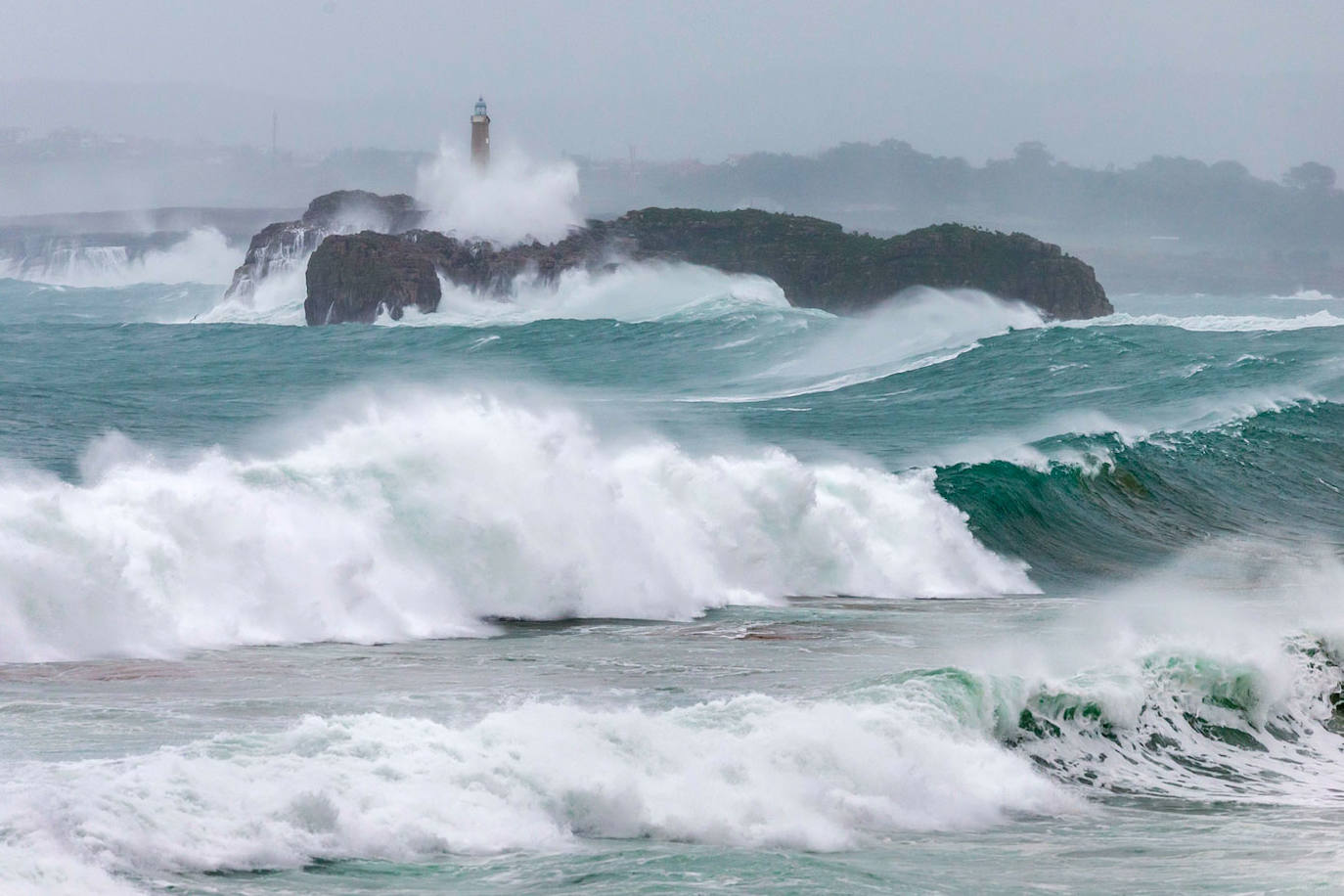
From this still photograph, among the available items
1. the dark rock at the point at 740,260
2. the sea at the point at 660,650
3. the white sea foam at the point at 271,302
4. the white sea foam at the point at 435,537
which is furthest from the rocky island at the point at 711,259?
the white sea foam at the point at 435,537

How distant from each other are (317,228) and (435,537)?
249 ft

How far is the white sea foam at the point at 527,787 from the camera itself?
24.4ft

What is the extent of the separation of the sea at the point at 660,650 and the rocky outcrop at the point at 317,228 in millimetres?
55112

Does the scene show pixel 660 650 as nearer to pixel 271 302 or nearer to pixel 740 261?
pixel 740 261

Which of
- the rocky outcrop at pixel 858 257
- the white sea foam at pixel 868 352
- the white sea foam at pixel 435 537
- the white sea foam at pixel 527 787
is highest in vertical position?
the rocky outcrop at pixel 858 257

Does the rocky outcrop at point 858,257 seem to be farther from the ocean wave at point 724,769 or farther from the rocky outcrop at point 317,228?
the ocean wave at point 724,769

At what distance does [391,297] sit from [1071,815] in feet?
203

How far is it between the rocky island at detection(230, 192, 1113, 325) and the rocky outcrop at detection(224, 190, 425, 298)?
0.12 m

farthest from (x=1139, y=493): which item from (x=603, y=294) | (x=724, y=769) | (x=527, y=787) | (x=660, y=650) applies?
(x=603, y=294)

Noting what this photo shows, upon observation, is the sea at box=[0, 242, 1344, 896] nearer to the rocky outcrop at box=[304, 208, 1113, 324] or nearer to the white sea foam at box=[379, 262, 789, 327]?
the rocky outcrop at box=[304, 208, 1113, 324]

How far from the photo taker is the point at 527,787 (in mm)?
8461

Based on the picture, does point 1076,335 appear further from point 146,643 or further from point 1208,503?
point 146,643

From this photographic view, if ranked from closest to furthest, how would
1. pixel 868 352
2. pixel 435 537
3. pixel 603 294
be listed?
pixel 435 537, pixel 868 352, pixel 603 294

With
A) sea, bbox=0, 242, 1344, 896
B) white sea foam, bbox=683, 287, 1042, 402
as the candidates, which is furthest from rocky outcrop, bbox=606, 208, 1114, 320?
sea, bbox=0, 242, 1344, 896
